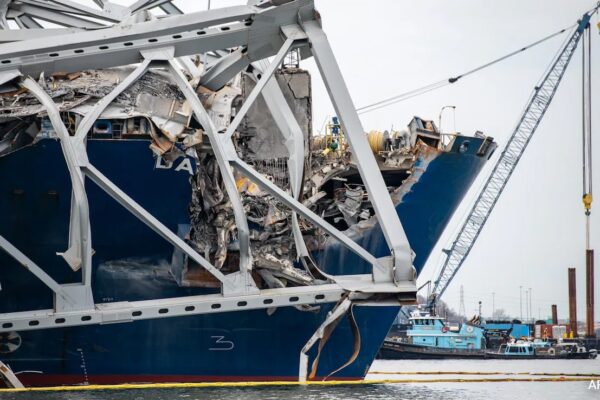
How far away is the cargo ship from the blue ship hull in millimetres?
30

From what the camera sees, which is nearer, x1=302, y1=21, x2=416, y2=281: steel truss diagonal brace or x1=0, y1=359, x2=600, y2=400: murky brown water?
x1=0, y1=359, x2=600, y2=400: murky brown water

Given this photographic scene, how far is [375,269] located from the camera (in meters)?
23.2

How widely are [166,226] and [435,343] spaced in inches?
2207

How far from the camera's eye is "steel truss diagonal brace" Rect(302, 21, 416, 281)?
2300 centimetres

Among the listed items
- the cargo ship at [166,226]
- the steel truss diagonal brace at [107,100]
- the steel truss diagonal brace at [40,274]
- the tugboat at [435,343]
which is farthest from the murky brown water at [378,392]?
the tugboat at [435,343]

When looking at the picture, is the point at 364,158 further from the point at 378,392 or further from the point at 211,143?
the point at 378,392

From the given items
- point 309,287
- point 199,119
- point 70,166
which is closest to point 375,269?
point 309,287

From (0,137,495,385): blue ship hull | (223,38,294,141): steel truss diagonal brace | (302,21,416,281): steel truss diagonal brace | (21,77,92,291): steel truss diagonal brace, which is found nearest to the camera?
(21,77,92,291): steel truss diagonal brace

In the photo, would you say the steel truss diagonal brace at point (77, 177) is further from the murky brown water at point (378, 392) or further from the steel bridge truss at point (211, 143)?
the murky brown water at point (378, 392)

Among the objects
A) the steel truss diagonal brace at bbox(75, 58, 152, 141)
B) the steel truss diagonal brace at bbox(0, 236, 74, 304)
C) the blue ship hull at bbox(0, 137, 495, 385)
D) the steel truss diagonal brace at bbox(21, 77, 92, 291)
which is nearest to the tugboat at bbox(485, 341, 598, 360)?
the blue ship hull at bbox(0, 137, 495, 385)

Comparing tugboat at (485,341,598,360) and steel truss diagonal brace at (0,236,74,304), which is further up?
steel truss diagonal brace at (0,236,74,304)

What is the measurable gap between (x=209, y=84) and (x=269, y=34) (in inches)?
108

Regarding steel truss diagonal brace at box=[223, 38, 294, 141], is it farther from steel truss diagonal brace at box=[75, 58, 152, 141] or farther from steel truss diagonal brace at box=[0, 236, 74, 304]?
steel truss diagonal brace at box=[0, 236, 74, 304]

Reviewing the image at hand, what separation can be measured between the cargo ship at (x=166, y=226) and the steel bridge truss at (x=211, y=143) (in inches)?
9.7
